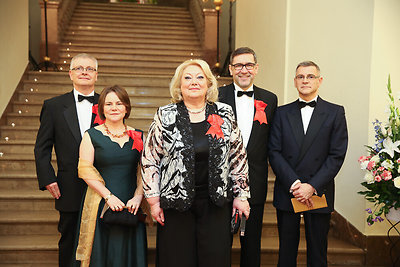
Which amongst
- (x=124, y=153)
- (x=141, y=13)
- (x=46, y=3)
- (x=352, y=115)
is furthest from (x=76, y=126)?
(x=141, y=13)

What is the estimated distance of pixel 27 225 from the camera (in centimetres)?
412

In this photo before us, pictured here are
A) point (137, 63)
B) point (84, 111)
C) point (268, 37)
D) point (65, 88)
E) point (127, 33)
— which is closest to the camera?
point (84, 111)

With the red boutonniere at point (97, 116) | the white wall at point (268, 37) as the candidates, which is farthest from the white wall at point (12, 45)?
the white wall at point (268, 37)

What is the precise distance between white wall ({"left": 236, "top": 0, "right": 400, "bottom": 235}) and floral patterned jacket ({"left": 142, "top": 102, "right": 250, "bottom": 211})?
70.8 inches

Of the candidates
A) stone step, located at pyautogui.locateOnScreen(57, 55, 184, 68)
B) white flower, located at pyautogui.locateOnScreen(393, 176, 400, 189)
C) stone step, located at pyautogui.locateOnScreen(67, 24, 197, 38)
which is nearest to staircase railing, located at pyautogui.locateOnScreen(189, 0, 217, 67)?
stone step, located at pyautogui.locateOnScreen(67, 24, 197, 38)

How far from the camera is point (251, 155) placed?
3.00 m

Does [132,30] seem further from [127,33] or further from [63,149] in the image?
[63,149]

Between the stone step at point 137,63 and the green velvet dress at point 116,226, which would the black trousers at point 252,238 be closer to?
the green velvet dress at point 116,226

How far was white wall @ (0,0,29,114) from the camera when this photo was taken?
5727 mm

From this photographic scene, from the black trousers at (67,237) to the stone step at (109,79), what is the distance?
13.5 feet

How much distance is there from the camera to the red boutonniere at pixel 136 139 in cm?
274

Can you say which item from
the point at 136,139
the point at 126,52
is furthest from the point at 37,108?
the point at 136,139

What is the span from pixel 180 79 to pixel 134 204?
81 cm

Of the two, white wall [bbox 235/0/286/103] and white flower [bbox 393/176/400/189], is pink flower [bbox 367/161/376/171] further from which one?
white wall [bbox 235/0/286/103]
